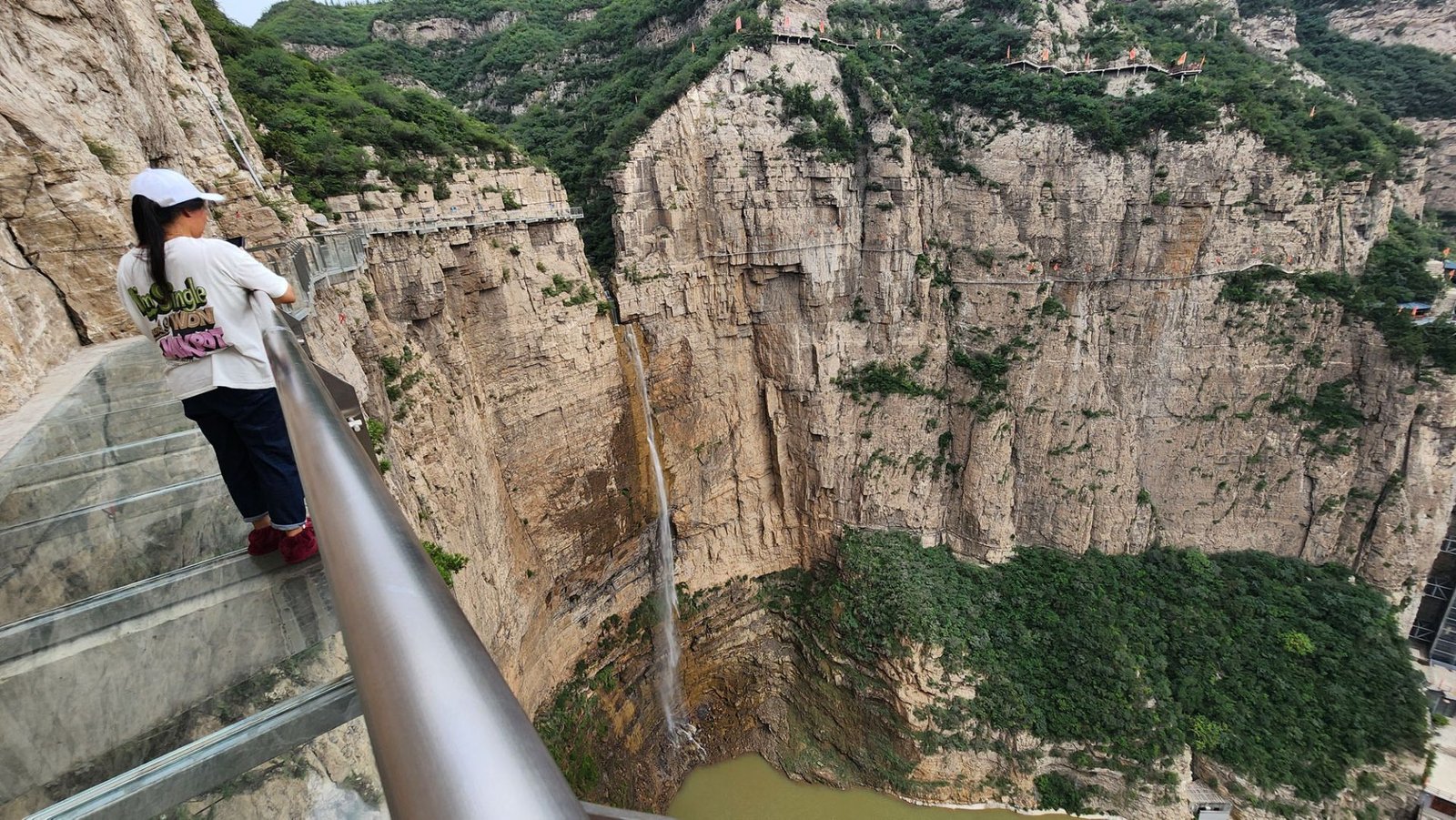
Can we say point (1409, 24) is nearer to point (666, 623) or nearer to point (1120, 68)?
point (1120, 68)

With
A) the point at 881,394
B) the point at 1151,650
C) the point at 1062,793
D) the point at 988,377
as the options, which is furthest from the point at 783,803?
the point at 988,377

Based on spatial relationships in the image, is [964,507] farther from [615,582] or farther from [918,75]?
[918,75]

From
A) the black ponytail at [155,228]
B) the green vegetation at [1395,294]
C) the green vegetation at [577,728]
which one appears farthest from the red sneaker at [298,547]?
the green vegetation at [1395,294]

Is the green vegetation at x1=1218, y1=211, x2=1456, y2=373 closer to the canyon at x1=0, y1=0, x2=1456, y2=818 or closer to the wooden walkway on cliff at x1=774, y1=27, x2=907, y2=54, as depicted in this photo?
the canyon at x1=0, y1=0, x2=1456, y2=818

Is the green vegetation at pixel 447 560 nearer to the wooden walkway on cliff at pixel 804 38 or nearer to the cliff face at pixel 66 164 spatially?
the cliff face at pixel 66 164

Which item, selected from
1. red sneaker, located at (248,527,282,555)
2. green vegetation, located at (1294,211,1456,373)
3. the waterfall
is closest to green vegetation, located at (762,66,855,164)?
the waterfall
